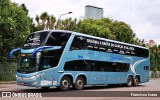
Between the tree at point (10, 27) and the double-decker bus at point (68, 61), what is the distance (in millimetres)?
9541

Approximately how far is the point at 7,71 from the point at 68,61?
49.9 ft

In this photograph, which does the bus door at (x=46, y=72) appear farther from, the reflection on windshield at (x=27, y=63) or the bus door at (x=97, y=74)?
the bus door at (x=97, y=74)

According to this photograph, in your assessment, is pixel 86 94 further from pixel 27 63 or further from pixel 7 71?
pixel 7 71

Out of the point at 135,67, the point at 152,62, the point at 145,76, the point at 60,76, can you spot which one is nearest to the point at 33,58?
the point at 60,76

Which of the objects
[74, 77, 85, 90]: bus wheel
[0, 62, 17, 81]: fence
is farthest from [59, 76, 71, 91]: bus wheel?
[0, 62, 17, 81]: fence

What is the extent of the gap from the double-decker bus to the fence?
43.2 ft

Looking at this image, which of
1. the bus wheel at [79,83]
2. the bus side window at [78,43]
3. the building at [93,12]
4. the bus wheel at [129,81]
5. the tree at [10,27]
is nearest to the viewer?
the bus side window at [78,43]

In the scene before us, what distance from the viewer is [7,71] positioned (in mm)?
33844

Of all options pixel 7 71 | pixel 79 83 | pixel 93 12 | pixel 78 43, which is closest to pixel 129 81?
pixel 79 83

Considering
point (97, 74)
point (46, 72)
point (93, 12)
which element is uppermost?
point (93, 12)

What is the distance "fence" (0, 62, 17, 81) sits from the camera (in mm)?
33184

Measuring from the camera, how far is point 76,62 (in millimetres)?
21094

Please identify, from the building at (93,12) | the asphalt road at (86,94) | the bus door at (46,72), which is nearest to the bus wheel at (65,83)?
the asphalt road at (86,94)

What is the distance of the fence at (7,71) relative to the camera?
33.2 m
